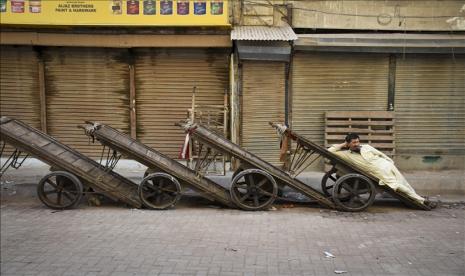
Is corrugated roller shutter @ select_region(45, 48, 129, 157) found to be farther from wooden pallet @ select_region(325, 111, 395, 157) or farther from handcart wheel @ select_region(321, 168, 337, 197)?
handcart wheel @ select_region(321, 168, 337, 197)

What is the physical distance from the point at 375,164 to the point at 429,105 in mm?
3495

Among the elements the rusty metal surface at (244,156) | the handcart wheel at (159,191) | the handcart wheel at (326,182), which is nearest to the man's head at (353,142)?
the handcart wheel at (326,182)

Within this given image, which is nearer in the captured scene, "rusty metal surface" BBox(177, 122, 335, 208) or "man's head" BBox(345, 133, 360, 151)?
"rusty metal surface" BBox(177, 122, 335, 208)

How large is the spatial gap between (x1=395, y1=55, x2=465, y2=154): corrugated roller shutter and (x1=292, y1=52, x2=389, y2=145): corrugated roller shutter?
0.44 metres

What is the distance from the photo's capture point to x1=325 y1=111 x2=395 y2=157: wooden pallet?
964cm

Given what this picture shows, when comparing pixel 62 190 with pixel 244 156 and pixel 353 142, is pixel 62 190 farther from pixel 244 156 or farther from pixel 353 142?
pixel 353 142

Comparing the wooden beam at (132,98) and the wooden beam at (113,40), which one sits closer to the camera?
the wooden beam at (113,40)

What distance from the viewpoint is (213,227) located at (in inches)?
245

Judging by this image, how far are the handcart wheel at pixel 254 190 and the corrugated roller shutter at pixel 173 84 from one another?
319 cm

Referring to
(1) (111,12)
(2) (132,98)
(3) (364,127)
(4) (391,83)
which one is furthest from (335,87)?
(1) (111,12)

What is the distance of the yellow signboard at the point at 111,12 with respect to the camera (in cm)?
920

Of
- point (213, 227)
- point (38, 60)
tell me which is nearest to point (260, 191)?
point (213, 227)

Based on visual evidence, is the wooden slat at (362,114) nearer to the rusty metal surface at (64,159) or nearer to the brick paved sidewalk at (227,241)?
the brick paved sidewalk at (227,241)

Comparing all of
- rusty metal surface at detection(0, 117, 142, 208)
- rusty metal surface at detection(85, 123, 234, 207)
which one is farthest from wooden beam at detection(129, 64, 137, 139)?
rusty metal surface at detection(85, 123, 234, 207)
